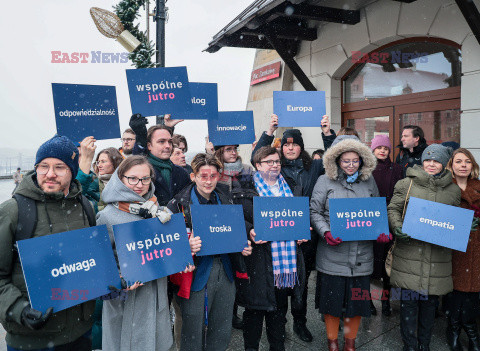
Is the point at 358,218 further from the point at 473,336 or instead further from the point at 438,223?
the point at 473,336

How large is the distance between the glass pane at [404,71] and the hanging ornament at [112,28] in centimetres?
418

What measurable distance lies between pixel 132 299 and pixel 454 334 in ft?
10.6

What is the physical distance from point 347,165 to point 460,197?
117 centimetres

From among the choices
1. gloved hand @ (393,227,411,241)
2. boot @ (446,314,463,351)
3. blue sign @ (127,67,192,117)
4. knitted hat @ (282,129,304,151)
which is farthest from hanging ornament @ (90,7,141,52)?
boot @ (446,314,463,351)

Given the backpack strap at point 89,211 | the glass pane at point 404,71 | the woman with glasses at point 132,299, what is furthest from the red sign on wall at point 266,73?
the backpack strap at point 89,211

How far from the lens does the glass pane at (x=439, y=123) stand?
17.6 ft

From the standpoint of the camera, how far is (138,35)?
16.8 ft

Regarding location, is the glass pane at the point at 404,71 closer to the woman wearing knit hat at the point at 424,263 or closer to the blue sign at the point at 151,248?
the woman wearing knit hat at the point at 424,263

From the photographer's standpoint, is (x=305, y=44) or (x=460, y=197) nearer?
(x=460, y=197)

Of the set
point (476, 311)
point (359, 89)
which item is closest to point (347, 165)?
point (476, 311)

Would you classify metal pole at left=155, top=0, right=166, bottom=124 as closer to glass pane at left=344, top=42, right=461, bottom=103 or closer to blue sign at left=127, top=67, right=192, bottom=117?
blue sign at left=127, top=67, right=192, bottom=117

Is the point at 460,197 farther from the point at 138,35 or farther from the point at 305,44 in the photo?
the point at 305,44

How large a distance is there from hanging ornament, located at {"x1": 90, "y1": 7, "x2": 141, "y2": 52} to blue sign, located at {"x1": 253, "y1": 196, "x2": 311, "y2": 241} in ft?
10.7

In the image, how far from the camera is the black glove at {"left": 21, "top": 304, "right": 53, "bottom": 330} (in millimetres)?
1722
